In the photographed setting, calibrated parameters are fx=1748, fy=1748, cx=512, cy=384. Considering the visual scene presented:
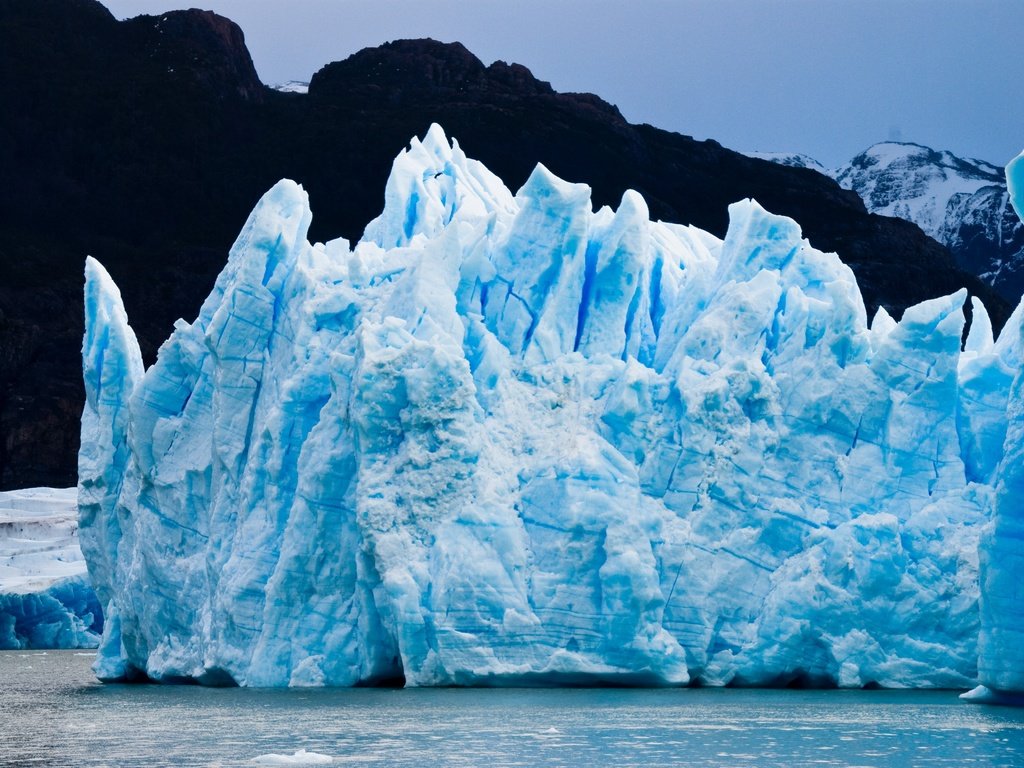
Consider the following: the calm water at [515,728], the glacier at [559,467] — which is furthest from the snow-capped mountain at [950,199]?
the calm water at [515,728]

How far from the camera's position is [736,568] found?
73.3 ft

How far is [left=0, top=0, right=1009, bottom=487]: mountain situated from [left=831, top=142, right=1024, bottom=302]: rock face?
17.1m

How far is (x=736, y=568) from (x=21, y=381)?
3944 centimetres

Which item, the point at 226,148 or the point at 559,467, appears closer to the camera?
the point at 559,467

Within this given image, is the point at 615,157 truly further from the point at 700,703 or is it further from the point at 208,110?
the point at 700,703

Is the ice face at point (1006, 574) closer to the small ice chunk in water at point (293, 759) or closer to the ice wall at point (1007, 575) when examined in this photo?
the ice wall at point (1007, 575)

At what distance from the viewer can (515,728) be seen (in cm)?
1809

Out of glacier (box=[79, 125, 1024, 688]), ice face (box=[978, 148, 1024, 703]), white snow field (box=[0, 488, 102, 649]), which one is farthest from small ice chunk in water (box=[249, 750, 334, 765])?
white snow field (box=[0, 488, 102, 649])

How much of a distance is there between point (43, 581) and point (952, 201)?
62.0 meters

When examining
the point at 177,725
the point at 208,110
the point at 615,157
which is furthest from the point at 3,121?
the point at 177,725

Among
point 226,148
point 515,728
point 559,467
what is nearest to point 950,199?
point 226,148

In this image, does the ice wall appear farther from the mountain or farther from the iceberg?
the mountain

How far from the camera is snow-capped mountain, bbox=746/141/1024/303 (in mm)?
83062

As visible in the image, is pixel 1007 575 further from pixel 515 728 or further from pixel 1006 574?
pixel 515 728
